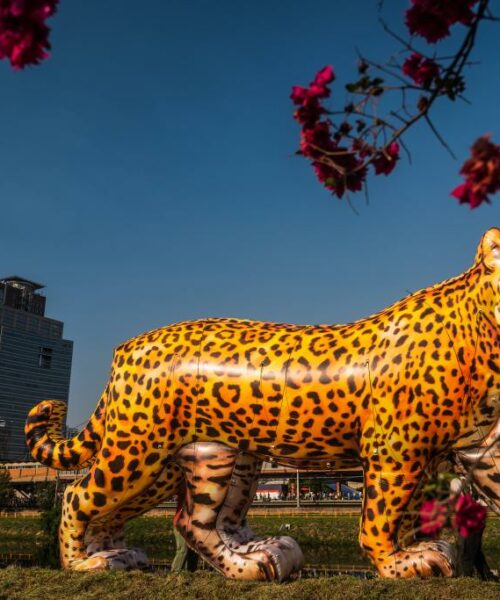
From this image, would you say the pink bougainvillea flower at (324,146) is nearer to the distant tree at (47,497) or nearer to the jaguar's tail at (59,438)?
the jaguar's tail at (59,438)

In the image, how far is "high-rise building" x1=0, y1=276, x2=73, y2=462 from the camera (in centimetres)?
10438

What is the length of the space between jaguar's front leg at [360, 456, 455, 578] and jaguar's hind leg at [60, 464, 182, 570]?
1.81 meters

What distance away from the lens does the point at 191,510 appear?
6023mm

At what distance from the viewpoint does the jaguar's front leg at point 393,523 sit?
5.33 meters

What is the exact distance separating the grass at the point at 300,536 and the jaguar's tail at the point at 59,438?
7762mm

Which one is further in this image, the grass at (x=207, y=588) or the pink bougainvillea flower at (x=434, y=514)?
the grass at (x=207, y=588)

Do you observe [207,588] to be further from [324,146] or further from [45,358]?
[45,358]

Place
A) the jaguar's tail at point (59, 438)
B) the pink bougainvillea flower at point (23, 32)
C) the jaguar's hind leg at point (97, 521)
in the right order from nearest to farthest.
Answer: the pink bougainvillea flower at point (23, 32), the jaguar's hind leg at point (97, 521), the jaguar's tail at point (59, 438)

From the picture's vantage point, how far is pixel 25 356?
10769 cm

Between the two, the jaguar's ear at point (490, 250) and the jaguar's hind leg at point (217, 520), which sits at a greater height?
the jaguar's ear at point (490, 250)

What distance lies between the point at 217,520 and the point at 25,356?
352ft

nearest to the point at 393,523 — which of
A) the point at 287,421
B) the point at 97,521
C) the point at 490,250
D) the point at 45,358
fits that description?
the point at 287,421

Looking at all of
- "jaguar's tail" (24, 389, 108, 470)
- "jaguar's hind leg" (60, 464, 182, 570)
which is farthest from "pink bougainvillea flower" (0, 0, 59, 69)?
"jaguar's tail" (24, 389, 108, 470)

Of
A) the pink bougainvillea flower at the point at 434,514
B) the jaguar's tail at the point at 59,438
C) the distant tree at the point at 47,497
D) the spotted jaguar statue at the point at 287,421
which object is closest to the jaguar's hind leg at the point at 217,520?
the spotted jaguar statue at the point at 287,421
